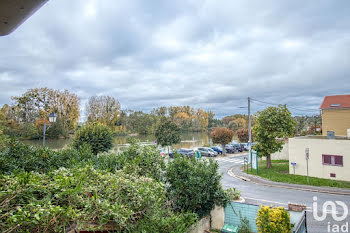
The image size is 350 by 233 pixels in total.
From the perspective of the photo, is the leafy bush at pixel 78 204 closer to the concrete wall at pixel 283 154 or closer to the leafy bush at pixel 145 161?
the leafy bush at pixel 145 161

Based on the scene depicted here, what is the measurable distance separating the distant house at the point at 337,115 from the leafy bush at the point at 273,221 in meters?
21.4

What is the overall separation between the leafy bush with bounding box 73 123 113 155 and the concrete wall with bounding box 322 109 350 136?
888 inches

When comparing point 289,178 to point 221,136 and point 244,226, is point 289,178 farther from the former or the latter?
point 221,136

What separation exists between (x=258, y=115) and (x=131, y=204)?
1695 cm

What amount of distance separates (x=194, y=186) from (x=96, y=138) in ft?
38.0

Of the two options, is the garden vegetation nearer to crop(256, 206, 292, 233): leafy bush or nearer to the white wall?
crop(256, 206, 292, 233): leafy bush

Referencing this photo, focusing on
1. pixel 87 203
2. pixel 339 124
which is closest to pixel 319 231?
pixel 87 203

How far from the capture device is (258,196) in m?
12.6

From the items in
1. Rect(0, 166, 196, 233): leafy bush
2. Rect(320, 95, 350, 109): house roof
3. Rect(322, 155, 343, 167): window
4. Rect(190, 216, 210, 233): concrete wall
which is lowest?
Rect(190, 216, 210, 233): concrete wall

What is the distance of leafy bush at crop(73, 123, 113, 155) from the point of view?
52.7 ft

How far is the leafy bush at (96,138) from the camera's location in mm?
16062

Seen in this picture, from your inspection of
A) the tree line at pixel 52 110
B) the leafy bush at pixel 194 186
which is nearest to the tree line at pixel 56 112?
the tree line at pixel 52 110

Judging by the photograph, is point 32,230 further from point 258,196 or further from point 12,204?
point 258,196

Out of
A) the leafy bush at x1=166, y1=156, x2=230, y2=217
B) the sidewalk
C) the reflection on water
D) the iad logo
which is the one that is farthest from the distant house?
the leafy bush at x1=166, y1=156, x2=230, y2=217
